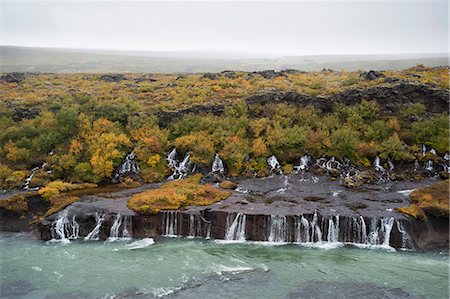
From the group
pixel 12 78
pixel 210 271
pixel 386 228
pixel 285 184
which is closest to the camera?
pixel 210 271

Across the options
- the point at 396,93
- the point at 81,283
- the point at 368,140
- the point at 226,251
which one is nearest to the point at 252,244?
the point at 226,251

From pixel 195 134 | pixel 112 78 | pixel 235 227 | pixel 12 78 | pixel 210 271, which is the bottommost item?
pixel 210 271

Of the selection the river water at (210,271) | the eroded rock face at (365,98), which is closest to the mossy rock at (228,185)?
the river water at (210,271)

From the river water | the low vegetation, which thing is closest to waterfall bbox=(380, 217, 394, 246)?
the river water

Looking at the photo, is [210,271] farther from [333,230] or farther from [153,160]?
[153,160]

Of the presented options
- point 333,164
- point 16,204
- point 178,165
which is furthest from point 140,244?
point 333,164

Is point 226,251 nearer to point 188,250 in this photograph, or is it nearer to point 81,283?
point 188,250

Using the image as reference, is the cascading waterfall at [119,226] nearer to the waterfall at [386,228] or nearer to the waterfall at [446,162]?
the waterfall at [386,228]
